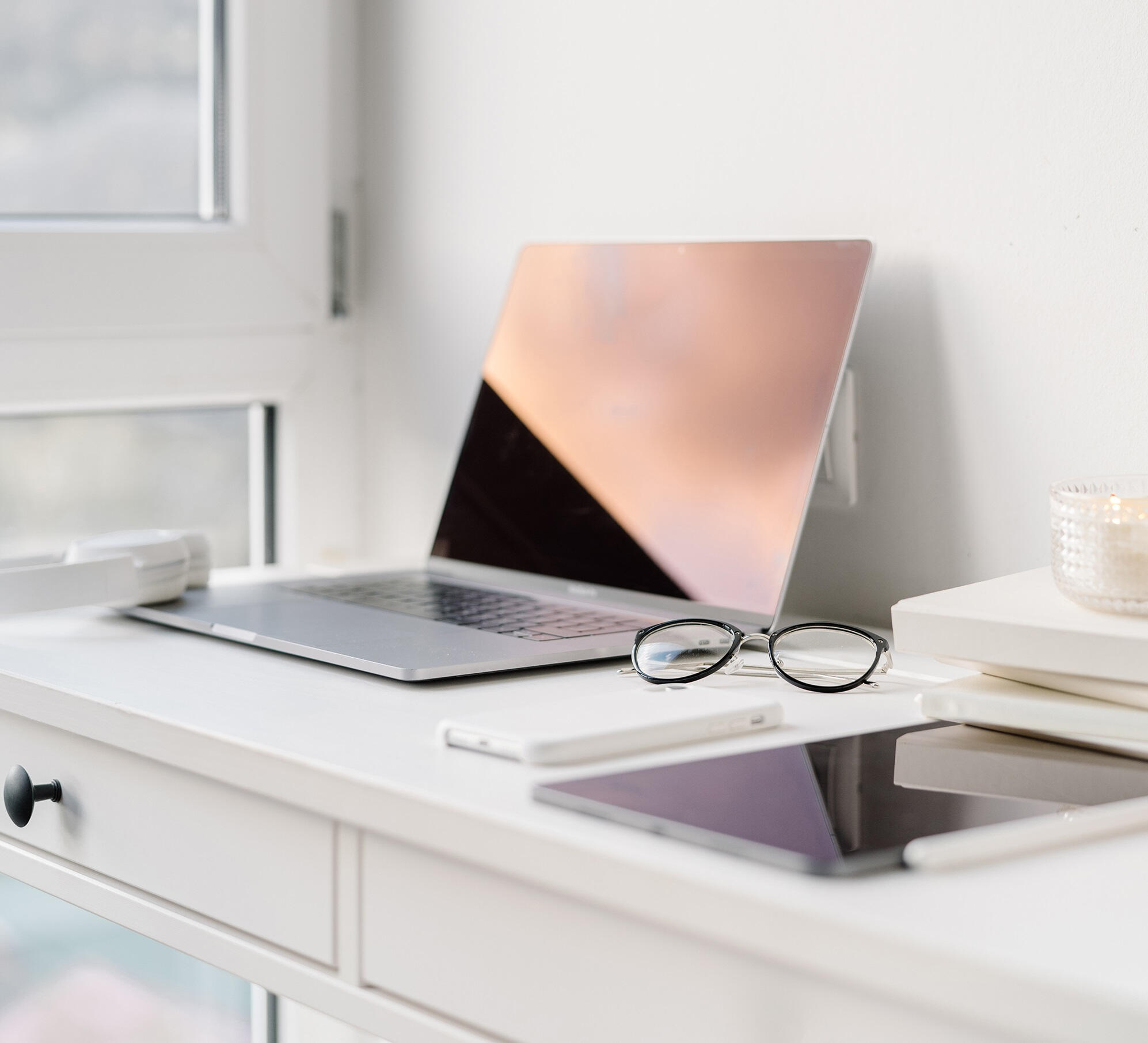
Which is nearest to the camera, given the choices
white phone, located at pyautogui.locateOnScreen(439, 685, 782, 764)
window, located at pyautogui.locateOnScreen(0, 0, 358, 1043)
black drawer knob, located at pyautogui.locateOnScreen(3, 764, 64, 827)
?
white phone, located at pyautogui.locateOnScreen(439, 685, 782, 764)

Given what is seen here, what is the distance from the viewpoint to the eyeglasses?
805 millimetres

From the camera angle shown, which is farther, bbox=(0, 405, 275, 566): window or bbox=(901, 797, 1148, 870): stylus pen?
bbox=(0, 405, 275, 566): window

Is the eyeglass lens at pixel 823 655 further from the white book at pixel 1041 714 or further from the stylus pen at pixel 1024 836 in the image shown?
Answer: the stylus pen at pixel 1024 836

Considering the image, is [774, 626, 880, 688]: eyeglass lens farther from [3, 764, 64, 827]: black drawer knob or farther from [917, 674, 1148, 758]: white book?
[3, 764, 64, 827]: black drawer knob

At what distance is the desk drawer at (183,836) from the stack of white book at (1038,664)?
0.31m

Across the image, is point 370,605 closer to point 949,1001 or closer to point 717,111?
point 717,111

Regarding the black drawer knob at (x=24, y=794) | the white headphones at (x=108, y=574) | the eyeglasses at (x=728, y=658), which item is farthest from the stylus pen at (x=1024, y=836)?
the white headphones at (x=108, y=574)

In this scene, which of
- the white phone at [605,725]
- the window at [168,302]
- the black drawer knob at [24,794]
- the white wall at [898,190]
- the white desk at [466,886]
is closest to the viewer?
the white desk at [466,886]

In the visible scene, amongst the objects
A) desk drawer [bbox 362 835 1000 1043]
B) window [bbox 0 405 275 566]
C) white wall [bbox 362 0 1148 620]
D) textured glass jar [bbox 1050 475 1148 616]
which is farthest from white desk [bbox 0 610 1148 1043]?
window [bbox 0 405 275 566]

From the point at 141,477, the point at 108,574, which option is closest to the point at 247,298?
the point at 141,477

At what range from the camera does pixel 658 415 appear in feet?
3.43

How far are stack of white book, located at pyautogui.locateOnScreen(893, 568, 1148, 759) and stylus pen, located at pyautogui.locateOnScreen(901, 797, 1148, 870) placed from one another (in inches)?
3.3

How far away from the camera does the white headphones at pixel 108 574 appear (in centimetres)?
95

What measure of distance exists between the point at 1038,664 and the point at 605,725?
0.21 metres
